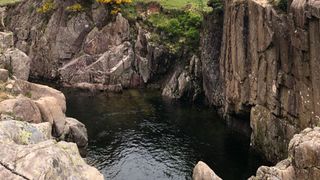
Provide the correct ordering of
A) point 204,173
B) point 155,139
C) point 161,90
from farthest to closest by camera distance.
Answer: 1. point 161,90
2. point 155,139
3. point 204,173

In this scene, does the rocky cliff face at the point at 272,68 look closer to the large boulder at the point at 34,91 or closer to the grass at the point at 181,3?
the large boulder at the point at 34,91

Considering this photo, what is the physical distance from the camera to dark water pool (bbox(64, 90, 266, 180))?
223ft

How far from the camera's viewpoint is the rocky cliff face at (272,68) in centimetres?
6088

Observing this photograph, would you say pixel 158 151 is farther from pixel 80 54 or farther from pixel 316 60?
pixel 80 54

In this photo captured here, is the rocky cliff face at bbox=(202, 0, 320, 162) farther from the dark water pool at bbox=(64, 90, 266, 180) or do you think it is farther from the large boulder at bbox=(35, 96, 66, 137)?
the large boulder at bbox=(35, 96, 66, 137)

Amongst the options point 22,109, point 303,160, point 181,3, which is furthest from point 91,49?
point 303,160

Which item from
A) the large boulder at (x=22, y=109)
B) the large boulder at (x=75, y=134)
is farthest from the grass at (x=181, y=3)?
the large boulder at (x=22, y=109)

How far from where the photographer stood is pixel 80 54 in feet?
392

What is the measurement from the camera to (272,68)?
7144 centimetres

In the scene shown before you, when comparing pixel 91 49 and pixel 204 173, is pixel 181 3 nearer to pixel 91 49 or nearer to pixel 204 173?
pixel 91 49

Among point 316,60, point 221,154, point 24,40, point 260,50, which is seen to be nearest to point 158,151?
point 221,154

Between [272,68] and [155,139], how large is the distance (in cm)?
2270

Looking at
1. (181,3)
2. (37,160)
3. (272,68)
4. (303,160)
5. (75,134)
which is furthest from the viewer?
(181,3)

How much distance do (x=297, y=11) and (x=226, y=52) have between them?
2972cm
